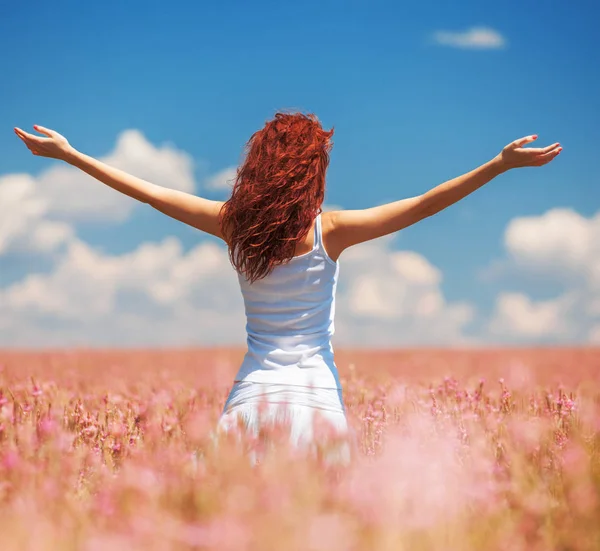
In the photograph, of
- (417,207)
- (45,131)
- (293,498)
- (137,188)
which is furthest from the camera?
(45,131)

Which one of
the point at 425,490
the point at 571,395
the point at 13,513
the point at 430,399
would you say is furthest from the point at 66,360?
the point at 425,490

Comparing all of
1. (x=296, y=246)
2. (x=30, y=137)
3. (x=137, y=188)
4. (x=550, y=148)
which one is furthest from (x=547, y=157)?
(x=30, y=137)

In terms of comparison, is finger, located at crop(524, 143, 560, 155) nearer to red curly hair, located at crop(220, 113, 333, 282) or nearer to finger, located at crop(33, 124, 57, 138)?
red curly hair, located at crop(220, 113, 333, 282)

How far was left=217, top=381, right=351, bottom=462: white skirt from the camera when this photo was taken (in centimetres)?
336

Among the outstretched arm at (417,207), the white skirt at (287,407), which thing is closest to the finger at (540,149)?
the outstretched arm at (417,207)

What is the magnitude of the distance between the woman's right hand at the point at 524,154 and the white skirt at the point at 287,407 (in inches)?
60.7

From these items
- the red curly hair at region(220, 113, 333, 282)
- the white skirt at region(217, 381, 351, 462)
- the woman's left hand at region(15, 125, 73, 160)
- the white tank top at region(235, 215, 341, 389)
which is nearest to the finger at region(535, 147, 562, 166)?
the red curly hair at region(220, 113, 333, 282)

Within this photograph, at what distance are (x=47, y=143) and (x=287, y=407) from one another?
2361mm

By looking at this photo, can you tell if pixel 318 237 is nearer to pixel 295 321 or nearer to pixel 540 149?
pixel 295 321

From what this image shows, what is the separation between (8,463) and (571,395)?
4316 millimetres

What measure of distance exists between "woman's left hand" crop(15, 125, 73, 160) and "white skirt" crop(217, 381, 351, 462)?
75.8 inches

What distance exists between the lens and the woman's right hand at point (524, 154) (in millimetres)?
3719

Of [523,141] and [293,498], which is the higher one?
[523,141]

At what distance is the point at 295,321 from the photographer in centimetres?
365
